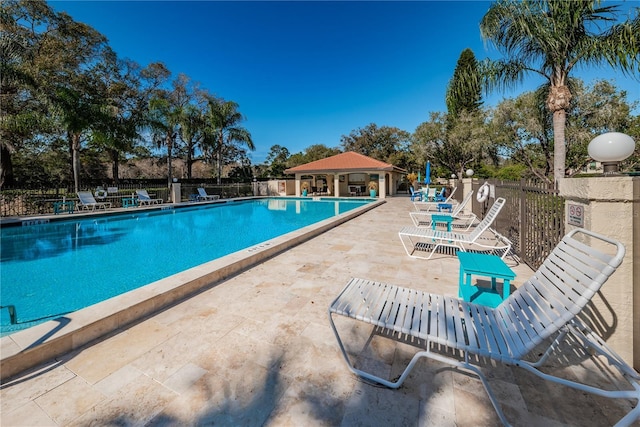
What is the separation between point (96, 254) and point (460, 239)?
28.0ft

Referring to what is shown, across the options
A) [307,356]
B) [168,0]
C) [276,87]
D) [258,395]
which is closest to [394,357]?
[307,356]

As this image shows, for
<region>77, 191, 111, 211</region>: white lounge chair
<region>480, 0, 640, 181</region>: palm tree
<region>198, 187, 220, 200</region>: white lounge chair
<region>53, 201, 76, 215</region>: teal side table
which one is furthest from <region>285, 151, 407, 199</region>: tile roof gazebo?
<region>53, 201, 76, 215</region>: teal side table

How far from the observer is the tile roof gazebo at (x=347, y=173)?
2164cm

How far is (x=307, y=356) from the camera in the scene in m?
2.20

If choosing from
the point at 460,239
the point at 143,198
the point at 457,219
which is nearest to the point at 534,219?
the point at 460,239

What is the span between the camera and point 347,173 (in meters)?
23.7

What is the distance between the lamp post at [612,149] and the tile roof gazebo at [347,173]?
1887 centimetres

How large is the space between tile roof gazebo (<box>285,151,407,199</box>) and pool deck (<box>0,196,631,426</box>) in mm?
19575

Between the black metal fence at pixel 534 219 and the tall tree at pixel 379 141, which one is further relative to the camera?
the tall tree at pixel 379 141

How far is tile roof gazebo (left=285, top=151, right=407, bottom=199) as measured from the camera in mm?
21641

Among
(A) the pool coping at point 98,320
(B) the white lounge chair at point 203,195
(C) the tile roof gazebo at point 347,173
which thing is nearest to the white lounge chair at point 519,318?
(A) the pool coping at point 98,320

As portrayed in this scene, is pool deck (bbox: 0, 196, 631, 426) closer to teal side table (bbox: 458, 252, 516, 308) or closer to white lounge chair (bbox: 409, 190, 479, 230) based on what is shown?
teal side table (bbox: 458, 252, 516, 308)

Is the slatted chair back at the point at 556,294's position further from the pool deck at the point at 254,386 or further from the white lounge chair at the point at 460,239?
the white lounge chair at the point at 460,239

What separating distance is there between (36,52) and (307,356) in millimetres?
24415
